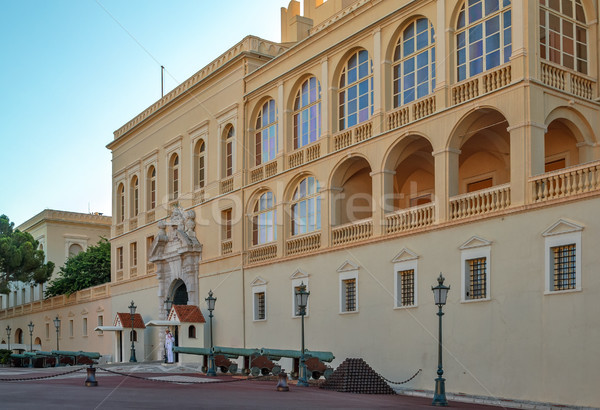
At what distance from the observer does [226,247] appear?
34.2m

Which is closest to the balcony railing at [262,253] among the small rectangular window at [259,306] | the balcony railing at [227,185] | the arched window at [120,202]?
the small rectangular window at [259,306]

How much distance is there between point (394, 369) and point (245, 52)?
15.6 m

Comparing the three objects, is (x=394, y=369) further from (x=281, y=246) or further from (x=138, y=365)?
(x=138, y=365)

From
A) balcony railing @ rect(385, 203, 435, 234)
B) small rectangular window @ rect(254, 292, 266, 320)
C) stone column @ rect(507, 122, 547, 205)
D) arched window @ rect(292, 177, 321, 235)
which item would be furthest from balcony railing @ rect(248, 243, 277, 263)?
stone column @ rect(507, 122, 547, 205)

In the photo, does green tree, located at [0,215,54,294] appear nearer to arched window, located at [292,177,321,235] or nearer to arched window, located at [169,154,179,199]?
arched window, located at [169,154,179,199]

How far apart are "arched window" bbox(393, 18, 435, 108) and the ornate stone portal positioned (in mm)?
14571

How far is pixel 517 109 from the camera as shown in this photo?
20.2 meters

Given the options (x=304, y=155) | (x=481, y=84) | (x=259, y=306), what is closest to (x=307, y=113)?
(x=304, y=155)

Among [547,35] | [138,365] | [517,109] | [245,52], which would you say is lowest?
[138,365]

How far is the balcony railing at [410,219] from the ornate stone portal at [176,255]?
539 inches

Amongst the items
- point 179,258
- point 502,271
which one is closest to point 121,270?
point 179,258

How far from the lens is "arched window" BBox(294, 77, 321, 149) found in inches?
1147

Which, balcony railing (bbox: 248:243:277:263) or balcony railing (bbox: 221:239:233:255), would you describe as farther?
balcony railing (bbox: 221:239:233:255)

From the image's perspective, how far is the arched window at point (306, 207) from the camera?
28656 millimetres
